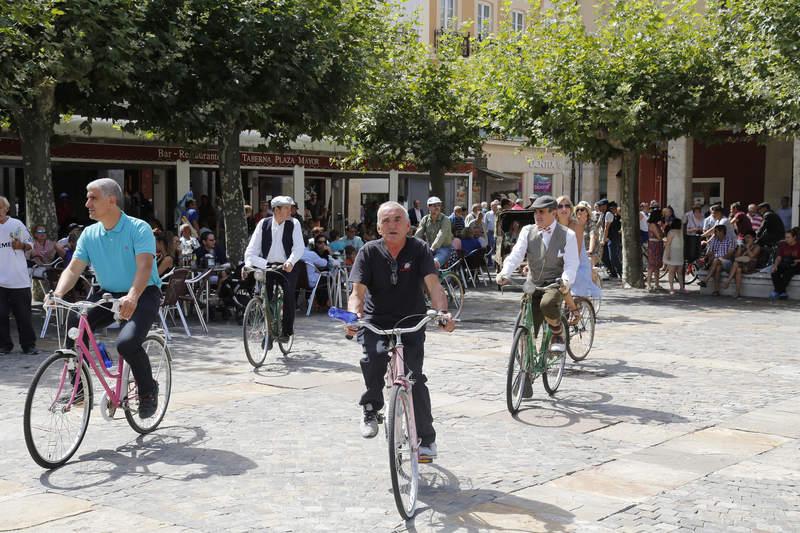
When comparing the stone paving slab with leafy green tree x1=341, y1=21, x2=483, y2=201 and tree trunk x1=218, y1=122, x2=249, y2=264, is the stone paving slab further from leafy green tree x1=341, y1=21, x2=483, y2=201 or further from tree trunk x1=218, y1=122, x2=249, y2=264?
leafy green tree x1=341, y1=21, x2=483, y2=201

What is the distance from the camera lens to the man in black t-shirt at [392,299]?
5.94m

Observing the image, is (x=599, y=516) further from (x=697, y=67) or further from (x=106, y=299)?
(x=697, y=67)

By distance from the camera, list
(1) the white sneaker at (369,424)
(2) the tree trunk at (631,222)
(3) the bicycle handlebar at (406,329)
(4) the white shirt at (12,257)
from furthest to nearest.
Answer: (2) the tree trunk at (631,222)
(4) the white shirt at (12,257)
(1) the white sneaker at (369,424)
(3) the bicycle handlebar at (406,329)

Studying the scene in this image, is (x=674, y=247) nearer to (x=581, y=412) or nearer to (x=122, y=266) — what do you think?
(x=581, y=412)

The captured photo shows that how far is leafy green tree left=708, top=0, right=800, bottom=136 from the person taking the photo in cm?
1617

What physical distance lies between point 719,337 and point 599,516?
8.57 metres

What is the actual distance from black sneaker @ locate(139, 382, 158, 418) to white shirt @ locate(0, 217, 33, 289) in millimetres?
4944

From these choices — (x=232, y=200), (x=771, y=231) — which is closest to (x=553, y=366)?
(x=232, y=200)

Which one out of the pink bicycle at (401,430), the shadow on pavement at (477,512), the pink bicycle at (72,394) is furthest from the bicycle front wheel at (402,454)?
the pink bicycle at (72,394)

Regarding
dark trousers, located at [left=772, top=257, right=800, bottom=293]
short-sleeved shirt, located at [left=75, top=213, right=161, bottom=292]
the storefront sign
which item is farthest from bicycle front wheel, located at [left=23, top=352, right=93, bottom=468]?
the storefront sign

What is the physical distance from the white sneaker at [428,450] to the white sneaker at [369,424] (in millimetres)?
289

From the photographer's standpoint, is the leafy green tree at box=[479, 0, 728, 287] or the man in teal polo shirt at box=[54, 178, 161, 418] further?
the leafy green tree at box=[479, 0, 728, 287]

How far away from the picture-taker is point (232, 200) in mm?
17078

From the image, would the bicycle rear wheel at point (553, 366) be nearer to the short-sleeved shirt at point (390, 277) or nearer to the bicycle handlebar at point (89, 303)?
the short-sleeved shirt at point (390, 277)
